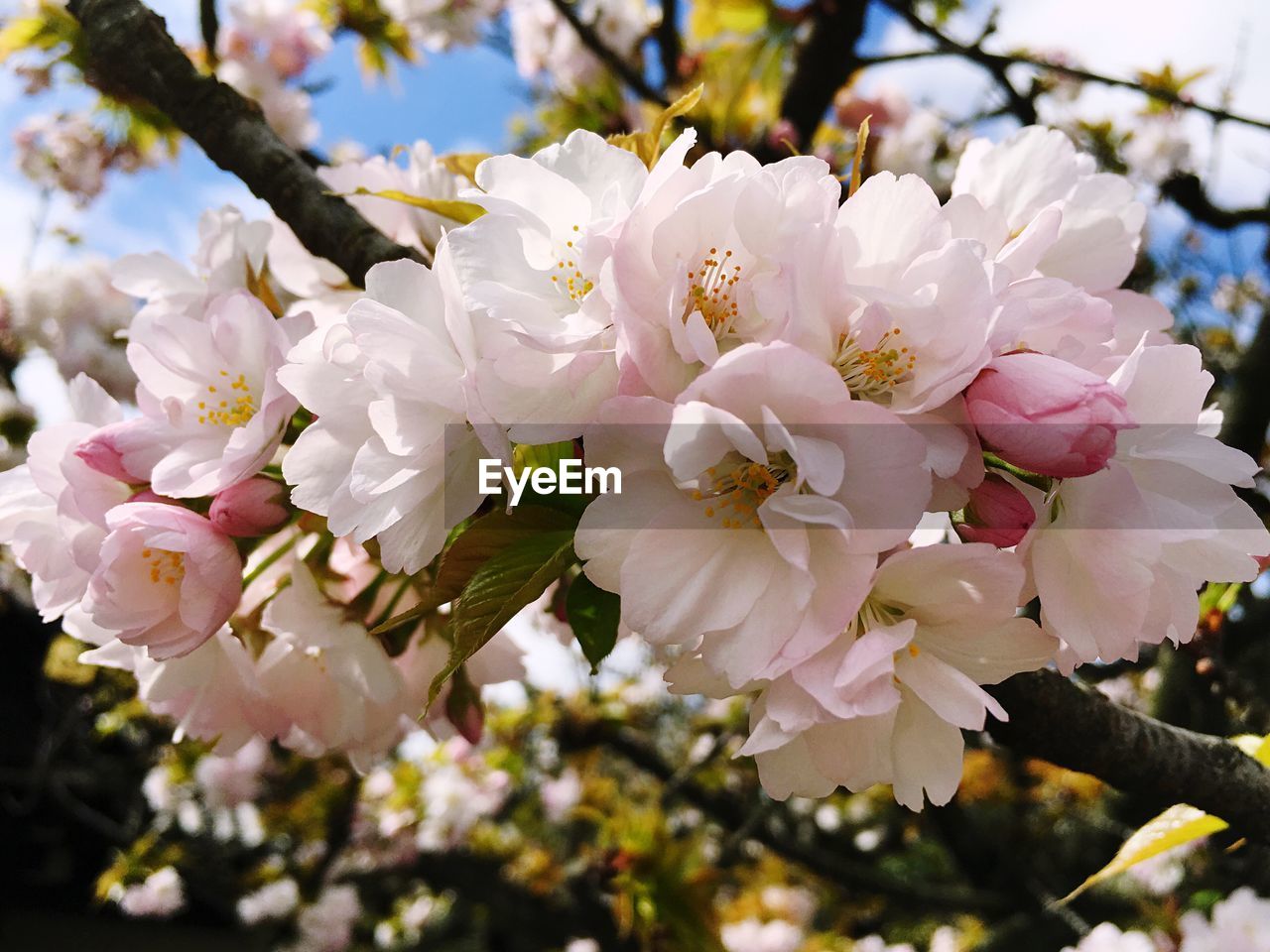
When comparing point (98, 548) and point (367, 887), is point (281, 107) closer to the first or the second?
point (98, 548)

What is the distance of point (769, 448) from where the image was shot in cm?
41

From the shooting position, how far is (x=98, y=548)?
554mm

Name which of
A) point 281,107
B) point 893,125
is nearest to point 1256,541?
point 281,107

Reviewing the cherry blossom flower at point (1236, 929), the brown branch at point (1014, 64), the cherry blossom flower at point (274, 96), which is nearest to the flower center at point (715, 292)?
the brown branch at point (1014, 64)

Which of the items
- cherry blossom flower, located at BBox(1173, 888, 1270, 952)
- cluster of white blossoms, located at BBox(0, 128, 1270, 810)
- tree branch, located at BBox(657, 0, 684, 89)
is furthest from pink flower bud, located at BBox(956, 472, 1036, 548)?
tree branch, located at BBox(657, 0, 684, 89)

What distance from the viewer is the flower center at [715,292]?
436mm

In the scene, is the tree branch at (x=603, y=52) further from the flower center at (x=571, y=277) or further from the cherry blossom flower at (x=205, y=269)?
the flower center at (x=571, y=277)

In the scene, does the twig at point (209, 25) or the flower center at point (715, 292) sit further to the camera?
the twig at point (209, 25)

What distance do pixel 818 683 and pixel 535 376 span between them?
8.1 inches

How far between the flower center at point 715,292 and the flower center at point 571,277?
61 millimetres

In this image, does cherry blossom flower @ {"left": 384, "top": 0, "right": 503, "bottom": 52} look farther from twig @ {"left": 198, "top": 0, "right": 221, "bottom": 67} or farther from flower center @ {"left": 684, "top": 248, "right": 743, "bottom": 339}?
flower center @ {"left": 684, "top": 248, "right": 743, "bottom": 339}

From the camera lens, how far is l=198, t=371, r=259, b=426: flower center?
1.92 ft

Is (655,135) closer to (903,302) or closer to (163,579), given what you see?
(903,302)

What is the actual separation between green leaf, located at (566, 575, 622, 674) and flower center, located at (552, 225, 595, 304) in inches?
7.4
